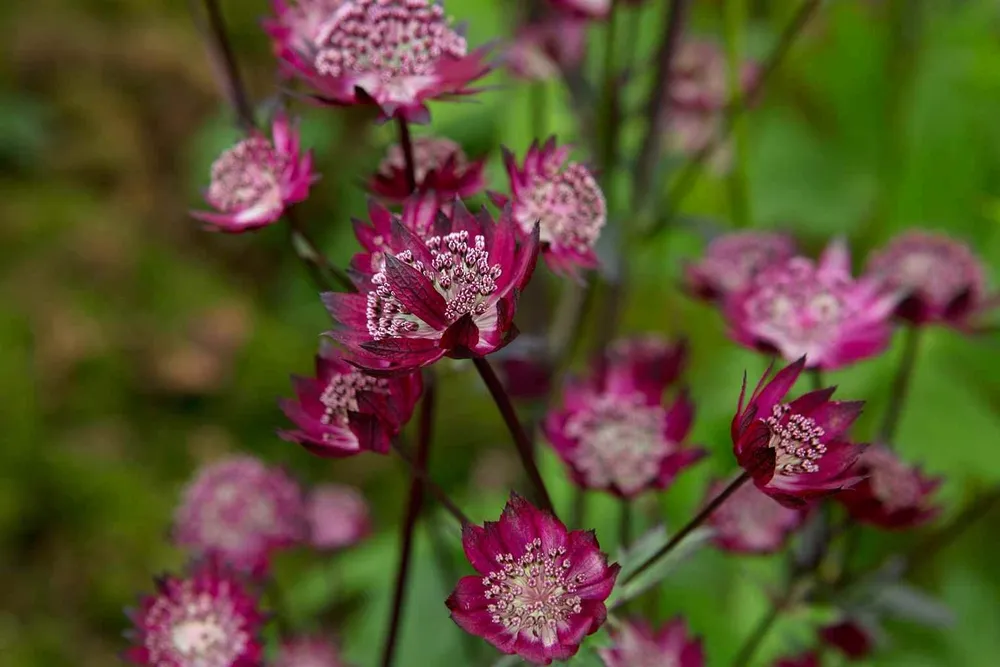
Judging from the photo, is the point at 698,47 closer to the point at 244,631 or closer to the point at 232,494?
the point at 232,494

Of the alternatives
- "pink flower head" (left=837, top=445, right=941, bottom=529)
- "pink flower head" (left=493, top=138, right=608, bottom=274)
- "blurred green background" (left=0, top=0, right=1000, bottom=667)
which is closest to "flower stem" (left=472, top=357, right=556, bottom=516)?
"pink flower head" (left=493, top=138, right=608, bottom=274)

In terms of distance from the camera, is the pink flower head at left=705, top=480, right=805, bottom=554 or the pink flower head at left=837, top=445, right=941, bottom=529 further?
the pink flower head at left=705, top=480, right=805, bottom=554

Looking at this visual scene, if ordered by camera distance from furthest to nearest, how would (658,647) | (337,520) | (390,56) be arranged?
(337,520) < (658,647) < (390,56)

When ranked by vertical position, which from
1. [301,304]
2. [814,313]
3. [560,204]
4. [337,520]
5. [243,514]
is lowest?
[301,304]

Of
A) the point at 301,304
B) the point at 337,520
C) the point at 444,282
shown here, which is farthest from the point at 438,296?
the point at 301,304

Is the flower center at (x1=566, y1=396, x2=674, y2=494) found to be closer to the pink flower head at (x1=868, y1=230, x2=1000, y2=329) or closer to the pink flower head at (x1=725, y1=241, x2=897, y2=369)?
the pink flower head at (x1=725, y1=241, x2=897, y2=369)

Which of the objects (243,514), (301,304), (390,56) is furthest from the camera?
(301,304)

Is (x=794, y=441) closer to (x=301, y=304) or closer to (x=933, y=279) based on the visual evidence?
(x=933, y=279)
